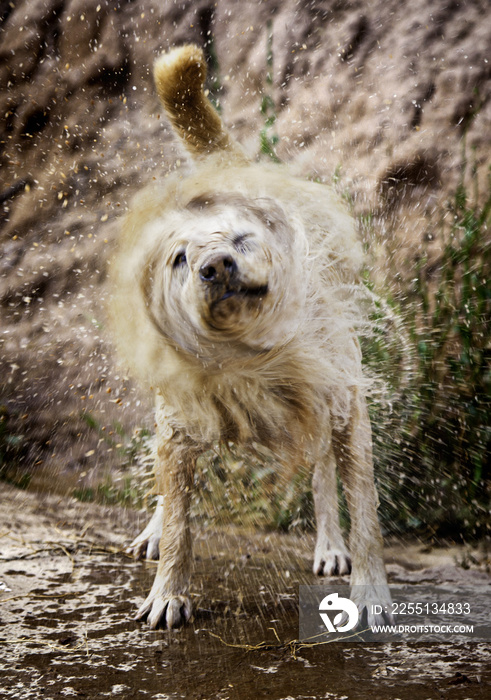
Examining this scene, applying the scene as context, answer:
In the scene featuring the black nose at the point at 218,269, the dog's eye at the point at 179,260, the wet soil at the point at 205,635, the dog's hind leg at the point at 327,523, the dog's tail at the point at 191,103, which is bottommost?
the wet soil at the point at 205,635

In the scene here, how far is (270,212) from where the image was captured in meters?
1.64

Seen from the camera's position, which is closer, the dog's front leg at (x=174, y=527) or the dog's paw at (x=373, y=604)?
the dog's paw at (x=373, y=604)

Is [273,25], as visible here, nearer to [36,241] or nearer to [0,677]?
[36,241]

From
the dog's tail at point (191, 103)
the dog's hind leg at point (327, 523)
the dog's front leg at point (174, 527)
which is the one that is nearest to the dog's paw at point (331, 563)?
the dog's hind leg at point (327, 523)

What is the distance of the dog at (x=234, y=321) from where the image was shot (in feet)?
4.84

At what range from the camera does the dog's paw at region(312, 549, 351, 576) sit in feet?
7.36

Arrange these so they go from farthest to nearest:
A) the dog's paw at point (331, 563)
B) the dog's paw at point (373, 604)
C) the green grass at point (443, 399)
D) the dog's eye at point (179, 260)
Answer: the green grass at point (443, 399) < the dog's paw at point (331, 563) < the dog's paw at point (373, 604) < the dog's eye at point (179, 260)

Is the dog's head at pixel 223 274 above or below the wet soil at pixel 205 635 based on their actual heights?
above

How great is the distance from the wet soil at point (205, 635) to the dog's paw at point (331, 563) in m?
0.07

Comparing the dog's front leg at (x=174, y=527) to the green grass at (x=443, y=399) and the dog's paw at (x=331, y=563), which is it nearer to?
the dog's paw at (x=331, y=563)

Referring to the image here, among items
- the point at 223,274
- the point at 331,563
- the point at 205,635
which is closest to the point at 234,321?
the point at 223,274

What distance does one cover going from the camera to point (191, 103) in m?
1.97

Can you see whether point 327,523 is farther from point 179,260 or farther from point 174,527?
point 179,260

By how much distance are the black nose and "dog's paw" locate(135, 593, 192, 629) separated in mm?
1072
